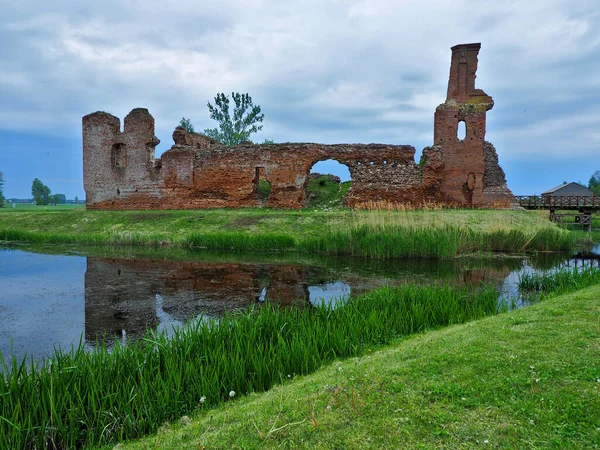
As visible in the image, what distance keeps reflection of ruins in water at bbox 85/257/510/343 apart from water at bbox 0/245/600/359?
2 cm

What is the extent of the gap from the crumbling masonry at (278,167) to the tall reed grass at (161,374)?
1737 centimetres

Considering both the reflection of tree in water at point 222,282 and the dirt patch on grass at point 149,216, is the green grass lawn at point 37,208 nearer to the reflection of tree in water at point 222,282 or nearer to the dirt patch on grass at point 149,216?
the dirt patch on grass at point 149,216

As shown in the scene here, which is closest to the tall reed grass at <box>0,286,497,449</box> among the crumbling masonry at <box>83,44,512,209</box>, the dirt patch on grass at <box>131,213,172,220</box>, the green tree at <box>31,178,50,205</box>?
the dirt patch on grass at <box>131,213,172,220</box>

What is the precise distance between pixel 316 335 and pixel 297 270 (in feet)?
20.0

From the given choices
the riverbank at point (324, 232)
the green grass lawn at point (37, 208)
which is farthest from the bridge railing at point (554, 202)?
the green grass lawn at point (37, 208)

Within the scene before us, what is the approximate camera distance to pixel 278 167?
22.4 m

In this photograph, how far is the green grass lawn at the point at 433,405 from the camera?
2582 millimetres

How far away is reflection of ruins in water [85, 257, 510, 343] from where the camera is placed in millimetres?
6523

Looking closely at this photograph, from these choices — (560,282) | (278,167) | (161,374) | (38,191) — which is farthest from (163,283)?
(38,191)

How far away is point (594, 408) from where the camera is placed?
2.74m

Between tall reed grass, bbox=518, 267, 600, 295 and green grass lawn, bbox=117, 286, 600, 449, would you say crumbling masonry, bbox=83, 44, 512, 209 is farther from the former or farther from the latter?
green grass lawn, bbox=117, 286, 600, 449

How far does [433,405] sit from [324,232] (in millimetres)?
11992

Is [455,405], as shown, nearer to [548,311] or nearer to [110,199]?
[548,311]

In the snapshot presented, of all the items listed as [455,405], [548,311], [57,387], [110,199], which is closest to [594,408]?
[455,405]
